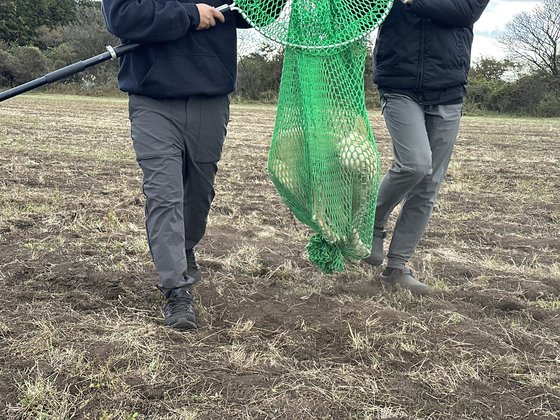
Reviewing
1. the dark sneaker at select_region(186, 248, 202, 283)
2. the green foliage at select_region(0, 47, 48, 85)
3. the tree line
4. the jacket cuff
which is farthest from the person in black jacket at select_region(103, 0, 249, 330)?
the green foliage at select_region(0, 47, 48, 85)

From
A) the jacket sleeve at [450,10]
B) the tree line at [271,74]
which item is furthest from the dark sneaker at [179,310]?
the tree line at [271,74]

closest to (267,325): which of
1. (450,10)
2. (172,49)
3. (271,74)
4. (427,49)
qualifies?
(172,49)

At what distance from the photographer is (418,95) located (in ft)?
11.0

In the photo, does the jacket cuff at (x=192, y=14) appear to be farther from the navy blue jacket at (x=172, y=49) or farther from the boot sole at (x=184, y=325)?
the boot sole at (x=184, y=325)

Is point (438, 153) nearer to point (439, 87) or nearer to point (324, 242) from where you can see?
point (439, 87)

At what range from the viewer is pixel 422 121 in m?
3.37

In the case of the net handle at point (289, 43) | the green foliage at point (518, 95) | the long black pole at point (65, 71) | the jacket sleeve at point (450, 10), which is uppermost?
the jacket sleeve at point (450, 10)

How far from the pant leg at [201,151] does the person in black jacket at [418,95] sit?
0.91m

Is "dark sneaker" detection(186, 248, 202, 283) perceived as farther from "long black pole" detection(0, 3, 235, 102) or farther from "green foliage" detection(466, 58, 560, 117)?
"green foliage" detection(466, 58, 560, 117)

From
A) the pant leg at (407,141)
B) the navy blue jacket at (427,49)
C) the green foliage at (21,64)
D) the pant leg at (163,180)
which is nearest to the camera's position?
the pant leg at (163,180)

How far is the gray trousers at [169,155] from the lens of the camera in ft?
9.42

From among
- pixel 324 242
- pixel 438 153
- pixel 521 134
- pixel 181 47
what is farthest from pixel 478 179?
pixel 521 134

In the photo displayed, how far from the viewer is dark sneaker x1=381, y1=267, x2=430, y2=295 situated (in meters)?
3.47

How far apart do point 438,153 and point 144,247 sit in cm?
193
